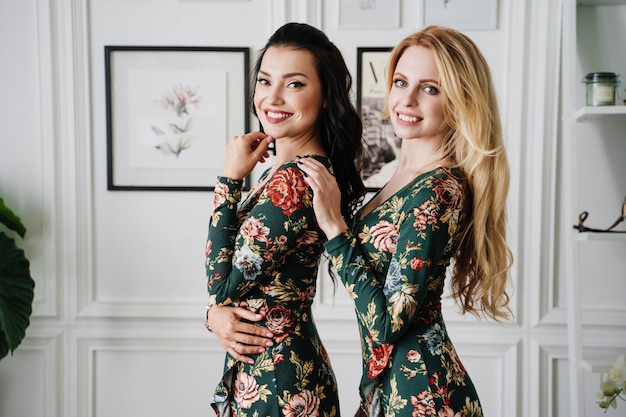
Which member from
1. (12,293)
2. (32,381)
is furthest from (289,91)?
(32,381)

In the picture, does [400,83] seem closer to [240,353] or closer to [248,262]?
[248,262]

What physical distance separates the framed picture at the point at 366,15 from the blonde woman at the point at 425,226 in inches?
51.2

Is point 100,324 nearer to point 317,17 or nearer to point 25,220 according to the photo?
point 25,220

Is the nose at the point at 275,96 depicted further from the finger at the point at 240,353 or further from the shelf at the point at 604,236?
the shelf at the point at 604,236

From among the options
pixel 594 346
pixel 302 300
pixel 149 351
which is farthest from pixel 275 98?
pixel 594 346

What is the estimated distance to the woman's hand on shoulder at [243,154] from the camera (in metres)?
1.44

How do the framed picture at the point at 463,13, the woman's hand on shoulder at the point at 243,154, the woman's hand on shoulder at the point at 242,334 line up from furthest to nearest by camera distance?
1. the framed picture at the point at 463,13
2. the woman's hand on shoulder at the point at 243,154
3. the woman's hand on shoulder at the point at 242,334

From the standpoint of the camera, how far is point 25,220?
278 cm

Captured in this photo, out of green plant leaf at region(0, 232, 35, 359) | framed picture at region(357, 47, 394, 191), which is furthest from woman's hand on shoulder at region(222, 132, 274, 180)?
green plant leaf at region(0, 232, 35, 359)

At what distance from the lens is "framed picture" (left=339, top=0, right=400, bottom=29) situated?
2.65 meters

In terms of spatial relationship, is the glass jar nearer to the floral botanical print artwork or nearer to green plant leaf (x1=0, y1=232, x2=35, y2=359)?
the floral botanical print artwork

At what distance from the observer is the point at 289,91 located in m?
1.40

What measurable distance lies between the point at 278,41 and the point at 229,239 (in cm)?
48

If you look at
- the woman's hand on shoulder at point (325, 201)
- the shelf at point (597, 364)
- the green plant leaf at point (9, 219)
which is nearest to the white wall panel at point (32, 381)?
the green plant leaf at point (9, 219)
